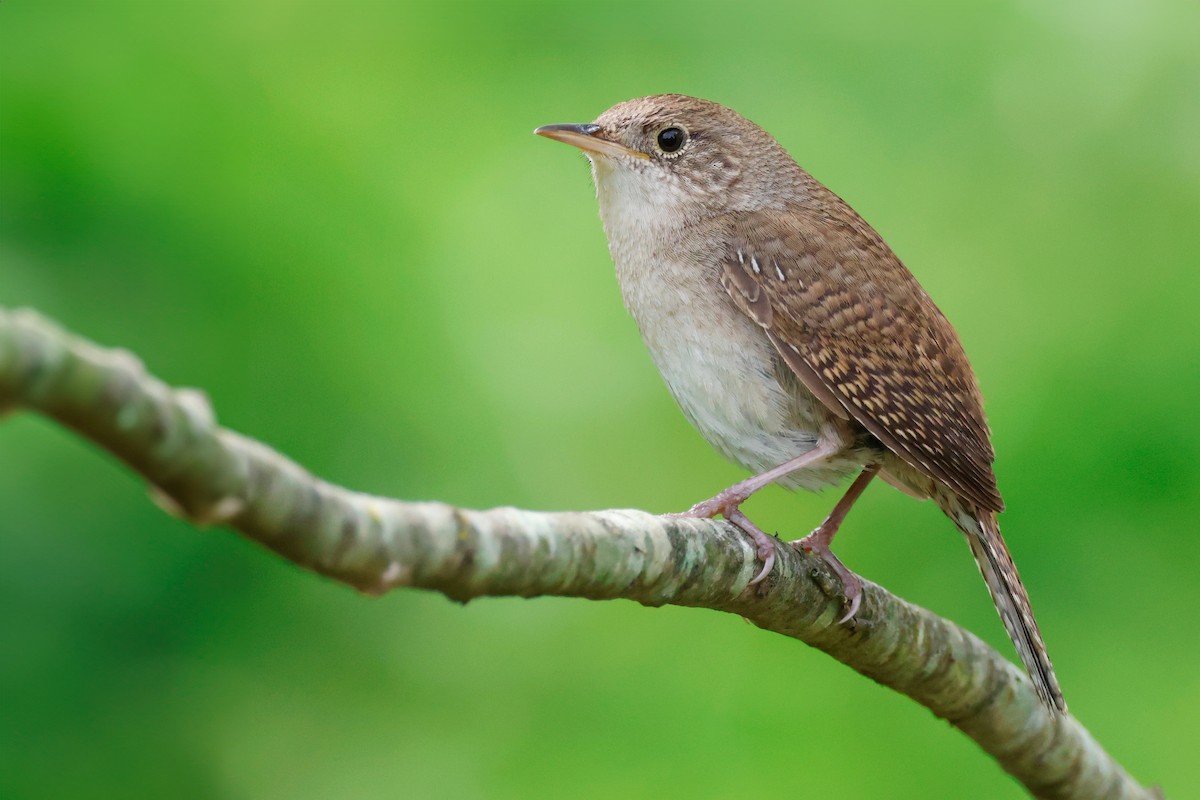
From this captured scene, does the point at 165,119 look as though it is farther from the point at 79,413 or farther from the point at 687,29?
the point at 79,413

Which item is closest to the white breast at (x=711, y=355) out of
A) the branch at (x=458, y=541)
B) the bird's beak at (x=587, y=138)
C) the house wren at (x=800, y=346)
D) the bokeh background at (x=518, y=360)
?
the house wren at (x=800, y=346)

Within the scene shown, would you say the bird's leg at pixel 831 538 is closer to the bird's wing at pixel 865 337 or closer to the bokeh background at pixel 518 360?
the bird's wing at pixel 865 337

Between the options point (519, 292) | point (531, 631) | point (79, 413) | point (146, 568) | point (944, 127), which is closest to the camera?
point (79, 413)

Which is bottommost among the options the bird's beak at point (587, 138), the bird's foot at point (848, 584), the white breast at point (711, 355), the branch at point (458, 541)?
the branch at point (458, 541)

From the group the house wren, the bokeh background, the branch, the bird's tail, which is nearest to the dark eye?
the house wren

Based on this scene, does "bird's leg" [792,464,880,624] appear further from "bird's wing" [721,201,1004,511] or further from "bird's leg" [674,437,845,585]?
"bird's wing" [721,201,1004,511]

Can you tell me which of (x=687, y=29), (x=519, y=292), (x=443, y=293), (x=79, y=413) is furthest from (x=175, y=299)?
(x=79, y=413)

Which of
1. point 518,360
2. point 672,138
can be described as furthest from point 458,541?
point 518,360
